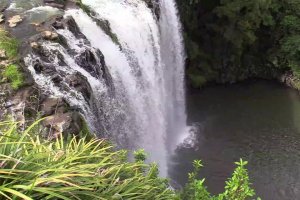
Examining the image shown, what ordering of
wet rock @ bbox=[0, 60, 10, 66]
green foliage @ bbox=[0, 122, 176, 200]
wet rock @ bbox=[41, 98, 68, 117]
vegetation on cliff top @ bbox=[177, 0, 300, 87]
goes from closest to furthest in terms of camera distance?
green foliage @ bbox=[0, 122, 176, 200] < wet rock @ bbox=[41, 98, 68, 117] < wet rock @ bbox=[0, 60, 10, 66] < vegetation on cliff top @ bbox=[177, 0, 300, 87]

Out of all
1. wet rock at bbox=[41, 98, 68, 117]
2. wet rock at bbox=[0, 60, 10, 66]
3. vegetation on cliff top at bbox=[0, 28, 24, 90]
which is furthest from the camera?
wet rock at bbox=[0, 60, 10, 66]

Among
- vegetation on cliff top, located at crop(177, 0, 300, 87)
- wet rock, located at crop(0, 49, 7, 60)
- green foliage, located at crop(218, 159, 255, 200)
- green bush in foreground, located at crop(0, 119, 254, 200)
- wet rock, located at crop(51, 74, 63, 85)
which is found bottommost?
vegetation on cliff top, located at crop(177, 0, 300, 87)

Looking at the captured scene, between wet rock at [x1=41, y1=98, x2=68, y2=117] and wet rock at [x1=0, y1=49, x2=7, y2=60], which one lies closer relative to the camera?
wet rock at [x1=41, y1=98, x2=68, y2=117]

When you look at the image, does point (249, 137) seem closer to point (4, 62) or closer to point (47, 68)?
point (47, 68)

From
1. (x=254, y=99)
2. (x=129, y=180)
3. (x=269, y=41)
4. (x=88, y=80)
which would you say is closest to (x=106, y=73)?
(x=88, y=80)

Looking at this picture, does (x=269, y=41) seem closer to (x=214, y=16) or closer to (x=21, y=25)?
(x=214, y=16)

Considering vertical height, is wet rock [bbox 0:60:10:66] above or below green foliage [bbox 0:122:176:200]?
below

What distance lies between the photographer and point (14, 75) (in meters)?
9.45

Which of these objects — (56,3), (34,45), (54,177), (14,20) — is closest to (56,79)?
(34,45)

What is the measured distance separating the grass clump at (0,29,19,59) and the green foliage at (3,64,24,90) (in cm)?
54

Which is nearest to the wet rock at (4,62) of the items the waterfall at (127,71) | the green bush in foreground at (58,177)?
the waterfall at (127,71)

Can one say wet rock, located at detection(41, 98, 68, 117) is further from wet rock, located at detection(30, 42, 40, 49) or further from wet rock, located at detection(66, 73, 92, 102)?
wet rock, located at detection(30, 42, 40, 49)

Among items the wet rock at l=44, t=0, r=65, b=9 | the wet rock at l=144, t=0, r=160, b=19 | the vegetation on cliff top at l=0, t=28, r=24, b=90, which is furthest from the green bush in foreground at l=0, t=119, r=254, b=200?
the wet rock at l=144, t=0, r=160, b=19

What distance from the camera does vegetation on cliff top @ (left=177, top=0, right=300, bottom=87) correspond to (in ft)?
63.5
